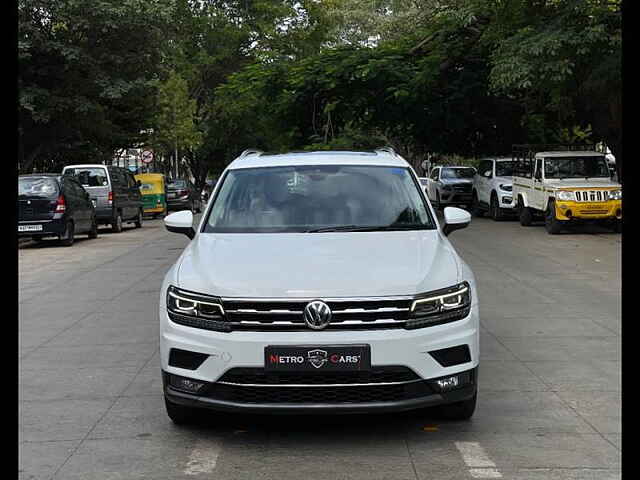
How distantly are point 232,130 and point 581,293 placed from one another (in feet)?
154

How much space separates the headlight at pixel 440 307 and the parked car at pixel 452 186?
3065cm

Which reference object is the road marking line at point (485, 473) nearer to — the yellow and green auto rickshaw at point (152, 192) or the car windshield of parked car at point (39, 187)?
the car windshield of parked car at point (39, 187)

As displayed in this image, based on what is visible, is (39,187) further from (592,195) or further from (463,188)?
(463,188)

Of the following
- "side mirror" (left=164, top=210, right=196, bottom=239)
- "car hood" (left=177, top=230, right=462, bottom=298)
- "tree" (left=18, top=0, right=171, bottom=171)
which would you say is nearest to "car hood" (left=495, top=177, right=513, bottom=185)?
"tree" (left=18, top=0, right=171, bottom=171)

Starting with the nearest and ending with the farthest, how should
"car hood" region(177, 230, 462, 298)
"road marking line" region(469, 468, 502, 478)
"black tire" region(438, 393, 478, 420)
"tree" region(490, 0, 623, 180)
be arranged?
"road marking line" region(469, 468, 502, 478)
"car hood" region(177, 230, 462, 298)
"black tire" region(438, 393, 478, 420)
"tree" region(490, 0, 623, 180)

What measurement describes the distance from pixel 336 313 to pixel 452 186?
31.2m

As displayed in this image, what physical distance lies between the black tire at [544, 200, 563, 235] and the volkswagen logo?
18.1 meters

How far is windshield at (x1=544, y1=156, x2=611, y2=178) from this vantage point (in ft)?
77.5

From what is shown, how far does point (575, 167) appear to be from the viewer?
78.4 ft

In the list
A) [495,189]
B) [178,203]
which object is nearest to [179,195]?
[178,203]

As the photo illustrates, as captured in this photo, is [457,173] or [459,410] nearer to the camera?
[459,410]

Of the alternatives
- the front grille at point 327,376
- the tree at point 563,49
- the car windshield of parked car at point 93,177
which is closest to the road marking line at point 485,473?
the front grille at point 327,376

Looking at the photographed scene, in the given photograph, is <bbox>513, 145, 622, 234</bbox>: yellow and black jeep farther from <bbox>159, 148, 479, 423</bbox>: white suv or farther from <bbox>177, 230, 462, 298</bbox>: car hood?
<bbox>159, 148, 479, 423</bbox>: white suv

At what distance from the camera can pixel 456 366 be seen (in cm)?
562
